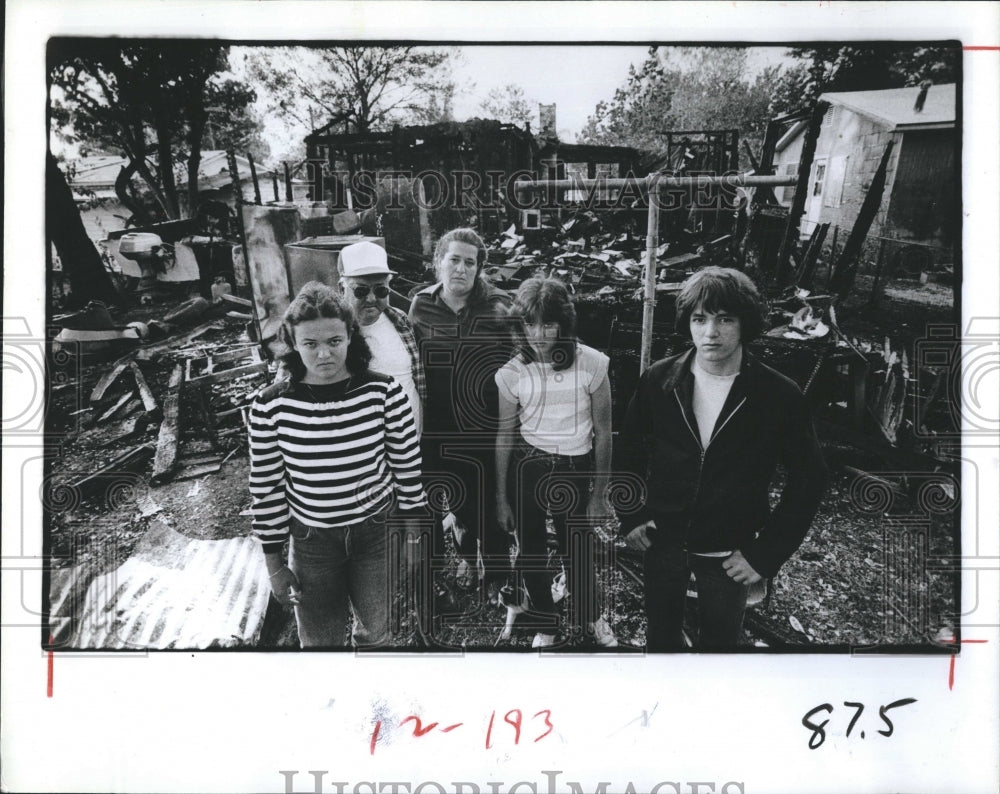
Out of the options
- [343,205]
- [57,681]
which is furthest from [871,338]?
[57,681]

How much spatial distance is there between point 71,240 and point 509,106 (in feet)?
5.38

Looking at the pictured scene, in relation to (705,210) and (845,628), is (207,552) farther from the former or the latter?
(845,628)

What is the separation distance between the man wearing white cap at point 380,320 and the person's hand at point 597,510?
0.67m

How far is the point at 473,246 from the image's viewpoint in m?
1.97

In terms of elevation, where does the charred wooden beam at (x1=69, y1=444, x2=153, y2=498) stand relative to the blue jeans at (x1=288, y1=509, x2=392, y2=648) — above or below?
above

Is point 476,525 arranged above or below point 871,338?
below

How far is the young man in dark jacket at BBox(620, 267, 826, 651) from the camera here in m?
1.90

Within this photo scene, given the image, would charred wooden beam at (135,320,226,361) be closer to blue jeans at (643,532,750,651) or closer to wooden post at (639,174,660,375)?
wooden post at (639,174,660,375)

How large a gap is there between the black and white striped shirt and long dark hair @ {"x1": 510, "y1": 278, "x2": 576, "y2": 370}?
0.50 metres

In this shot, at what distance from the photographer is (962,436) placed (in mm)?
2004

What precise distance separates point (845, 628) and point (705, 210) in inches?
62.3

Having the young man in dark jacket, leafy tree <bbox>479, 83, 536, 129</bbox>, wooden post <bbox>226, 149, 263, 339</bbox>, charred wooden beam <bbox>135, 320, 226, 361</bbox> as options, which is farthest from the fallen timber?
charred wooden beam <bbox>135, 320, 226, 361</bbox>

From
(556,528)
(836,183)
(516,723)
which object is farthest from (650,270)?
(516,723)

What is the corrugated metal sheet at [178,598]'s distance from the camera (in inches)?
78.0
